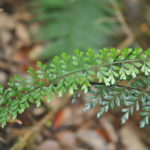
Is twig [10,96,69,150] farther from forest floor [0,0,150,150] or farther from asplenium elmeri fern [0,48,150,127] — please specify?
asplenium elmeri fern [0,48,150,127]

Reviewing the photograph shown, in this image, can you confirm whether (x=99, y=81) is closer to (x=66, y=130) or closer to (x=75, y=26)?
(x=66, y=130)

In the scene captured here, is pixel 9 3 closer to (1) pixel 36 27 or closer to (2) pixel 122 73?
(1) pixel 36 27

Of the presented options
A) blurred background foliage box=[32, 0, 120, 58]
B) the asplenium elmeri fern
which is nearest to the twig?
the asplenium elmeri fern

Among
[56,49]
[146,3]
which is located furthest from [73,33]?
[146,3]

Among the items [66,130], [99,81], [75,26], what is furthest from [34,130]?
[75,26]

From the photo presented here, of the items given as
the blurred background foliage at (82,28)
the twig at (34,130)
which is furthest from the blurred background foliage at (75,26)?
the twig at (34,130)

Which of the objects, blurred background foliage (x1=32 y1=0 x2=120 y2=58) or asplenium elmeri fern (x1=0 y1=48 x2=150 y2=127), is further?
blurred background foliage (x1=32 y1=0 x2=120 y2=58)

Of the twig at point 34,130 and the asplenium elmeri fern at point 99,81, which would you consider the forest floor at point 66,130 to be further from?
the asplenium elmeri fern at point 99,81

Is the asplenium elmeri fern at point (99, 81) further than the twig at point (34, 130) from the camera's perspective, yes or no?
No
